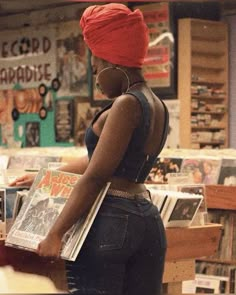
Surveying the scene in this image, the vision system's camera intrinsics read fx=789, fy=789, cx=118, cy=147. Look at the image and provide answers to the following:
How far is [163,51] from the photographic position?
32.1ft

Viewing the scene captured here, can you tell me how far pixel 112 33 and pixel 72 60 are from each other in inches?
327

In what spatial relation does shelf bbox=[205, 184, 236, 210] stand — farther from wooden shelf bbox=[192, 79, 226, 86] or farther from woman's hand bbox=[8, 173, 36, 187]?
wooden shelf bbox=[192, 79, 226, 86]

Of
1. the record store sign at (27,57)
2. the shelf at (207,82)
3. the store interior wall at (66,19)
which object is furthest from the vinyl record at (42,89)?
the shelf at (207,82)

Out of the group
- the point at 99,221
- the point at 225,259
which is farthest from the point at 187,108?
the point at 99,221

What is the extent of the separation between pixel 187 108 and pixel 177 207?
6.21 meters

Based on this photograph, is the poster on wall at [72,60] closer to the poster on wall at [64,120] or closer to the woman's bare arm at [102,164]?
the poster on wall at [64,120]

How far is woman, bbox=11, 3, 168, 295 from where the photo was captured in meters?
2.49

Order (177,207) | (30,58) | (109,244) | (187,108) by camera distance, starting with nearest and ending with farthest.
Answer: (109,244) → (177,207) → (187,108) → (30,58)

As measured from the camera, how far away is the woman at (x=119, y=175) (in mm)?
2492

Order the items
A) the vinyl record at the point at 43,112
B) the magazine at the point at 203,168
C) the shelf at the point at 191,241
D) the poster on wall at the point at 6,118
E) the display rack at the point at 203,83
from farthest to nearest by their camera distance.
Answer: the poster on wall at the point at 6,118
the vinyl record at the point at 43,112
the display rack at the point at 203,83
the magazine at the point at 203,168
the shelf at the point at 191,241

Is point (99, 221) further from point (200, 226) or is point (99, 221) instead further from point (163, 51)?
point (163, 51)

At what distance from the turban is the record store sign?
8.43m

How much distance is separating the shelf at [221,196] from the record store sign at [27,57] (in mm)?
6021

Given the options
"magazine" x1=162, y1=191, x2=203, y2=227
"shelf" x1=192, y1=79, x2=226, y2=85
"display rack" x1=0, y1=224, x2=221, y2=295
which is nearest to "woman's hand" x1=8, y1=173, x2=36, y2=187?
"display rack" x1=0, y1=224, x2=221, y2=295
